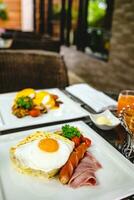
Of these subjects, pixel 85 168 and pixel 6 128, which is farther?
pixel 6 128

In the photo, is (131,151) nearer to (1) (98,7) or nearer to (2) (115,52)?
(2) (115,52)

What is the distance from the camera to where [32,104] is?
1.25m

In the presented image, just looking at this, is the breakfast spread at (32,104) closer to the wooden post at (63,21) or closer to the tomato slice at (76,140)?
the tomato slice at (76,140)

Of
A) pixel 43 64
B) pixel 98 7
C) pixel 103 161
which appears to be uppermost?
pixel 98 7

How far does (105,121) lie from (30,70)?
3.30 ft

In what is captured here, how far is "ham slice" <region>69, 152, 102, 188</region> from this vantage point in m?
0.75

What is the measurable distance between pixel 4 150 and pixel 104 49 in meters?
3.93

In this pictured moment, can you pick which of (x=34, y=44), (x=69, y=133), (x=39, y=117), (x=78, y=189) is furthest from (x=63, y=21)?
(x=78, y=189)

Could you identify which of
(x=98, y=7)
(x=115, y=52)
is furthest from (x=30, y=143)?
(x=98, y=7)

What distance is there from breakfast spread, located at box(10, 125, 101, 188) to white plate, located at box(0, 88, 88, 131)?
258mm

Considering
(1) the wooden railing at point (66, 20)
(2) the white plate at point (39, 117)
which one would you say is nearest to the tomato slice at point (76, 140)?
(2) the white plate at point (39, 117)

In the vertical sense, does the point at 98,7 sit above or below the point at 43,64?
above

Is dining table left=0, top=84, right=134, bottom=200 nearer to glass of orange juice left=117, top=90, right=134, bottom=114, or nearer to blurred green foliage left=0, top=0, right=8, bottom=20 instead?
glass of orange juice left=117, top=90, right=134, bottom=114

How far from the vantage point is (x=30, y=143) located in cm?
85
